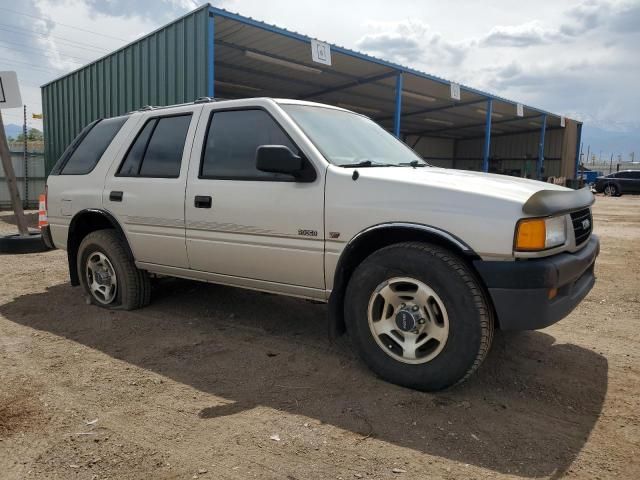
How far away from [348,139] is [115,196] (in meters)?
2.16

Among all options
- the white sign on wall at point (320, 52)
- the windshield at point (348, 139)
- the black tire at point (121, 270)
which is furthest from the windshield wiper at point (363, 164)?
the white sign on wall at point (320, 52)

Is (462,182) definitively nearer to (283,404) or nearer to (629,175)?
(283,404)

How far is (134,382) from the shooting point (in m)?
3.19

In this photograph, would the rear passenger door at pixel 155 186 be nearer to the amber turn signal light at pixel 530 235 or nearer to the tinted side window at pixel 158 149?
the tinted side window at pixel 158 149

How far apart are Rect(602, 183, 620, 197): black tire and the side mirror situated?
29.0 metres

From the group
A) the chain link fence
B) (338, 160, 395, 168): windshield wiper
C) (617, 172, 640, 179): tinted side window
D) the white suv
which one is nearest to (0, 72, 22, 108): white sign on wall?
the white suv

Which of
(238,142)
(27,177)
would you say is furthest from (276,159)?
(27,177)

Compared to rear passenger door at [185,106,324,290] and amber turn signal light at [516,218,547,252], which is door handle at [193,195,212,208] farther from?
amber turn signal light at [516,218,547,252]

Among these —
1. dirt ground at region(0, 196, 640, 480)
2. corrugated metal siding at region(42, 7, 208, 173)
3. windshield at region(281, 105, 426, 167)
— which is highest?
corrugated metal siding at region(42, 7, 208, 173)

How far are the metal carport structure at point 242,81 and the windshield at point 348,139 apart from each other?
17.3 feet

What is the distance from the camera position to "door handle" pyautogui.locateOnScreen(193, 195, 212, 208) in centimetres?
376

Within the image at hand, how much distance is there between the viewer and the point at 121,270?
4.53 meters

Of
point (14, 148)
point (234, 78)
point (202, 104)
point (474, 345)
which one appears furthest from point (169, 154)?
point (14, 148)

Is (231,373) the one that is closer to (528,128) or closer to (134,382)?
(134,382)
